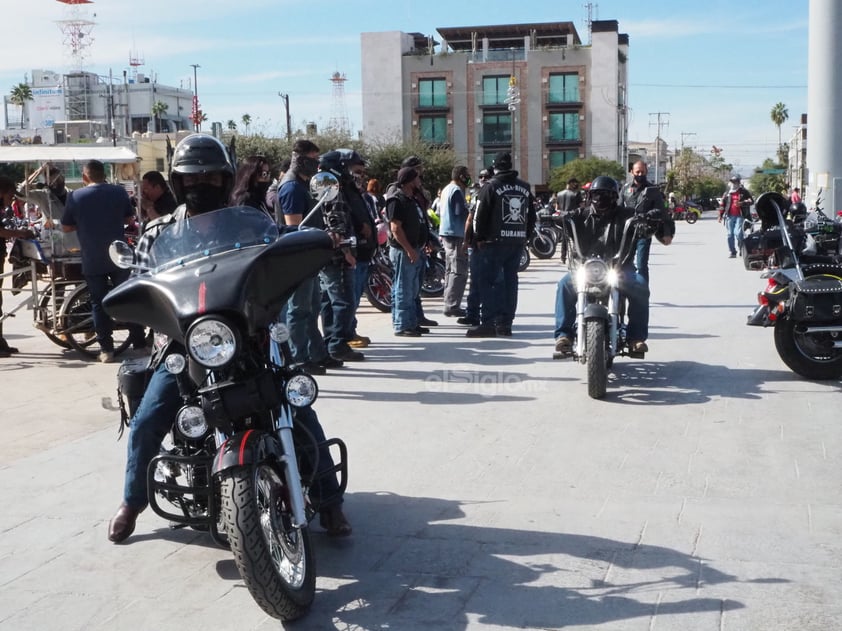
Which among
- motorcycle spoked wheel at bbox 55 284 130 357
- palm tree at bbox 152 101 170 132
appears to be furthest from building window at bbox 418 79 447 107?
motorcycle spoked wheel at bbox 55 284 130 357

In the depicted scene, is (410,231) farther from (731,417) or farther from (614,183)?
(731,417)

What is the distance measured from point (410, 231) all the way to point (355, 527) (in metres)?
6.23

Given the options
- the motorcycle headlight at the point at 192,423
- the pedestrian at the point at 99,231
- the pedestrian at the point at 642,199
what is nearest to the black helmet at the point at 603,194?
the pedestrian at the point at 642,199

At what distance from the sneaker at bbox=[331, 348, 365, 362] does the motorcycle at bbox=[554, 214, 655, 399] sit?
5.97ft

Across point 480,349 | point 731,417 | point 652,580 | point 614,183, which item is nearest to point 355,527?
point 652,580

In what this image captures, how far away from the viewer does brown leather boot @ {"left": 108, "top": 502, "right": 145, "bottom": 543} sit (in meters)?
4.43

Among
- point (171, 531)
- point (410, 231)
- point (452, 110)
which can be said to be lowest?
point (171, 531)

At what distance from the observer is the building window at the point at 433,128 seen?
263 feet

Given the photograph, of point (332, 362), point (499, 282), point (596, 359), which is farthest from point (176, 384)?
point (499, 282)

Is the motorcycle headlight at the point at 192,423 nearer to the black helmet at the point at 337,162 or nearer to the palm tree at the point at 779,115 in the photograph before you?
the black helmet at the point at 337,162

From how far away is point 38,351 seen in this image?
10344mm

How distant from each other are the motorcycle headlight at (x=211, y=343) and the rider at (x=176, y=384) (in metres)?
0.73

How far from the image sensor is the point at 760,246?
818 centimetres

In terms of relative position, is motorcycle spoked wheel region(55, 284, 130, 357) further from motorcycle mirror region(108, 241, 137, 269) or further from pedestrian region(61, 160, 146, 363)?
motorcycle mirror region(108, 241, 137, 269)
